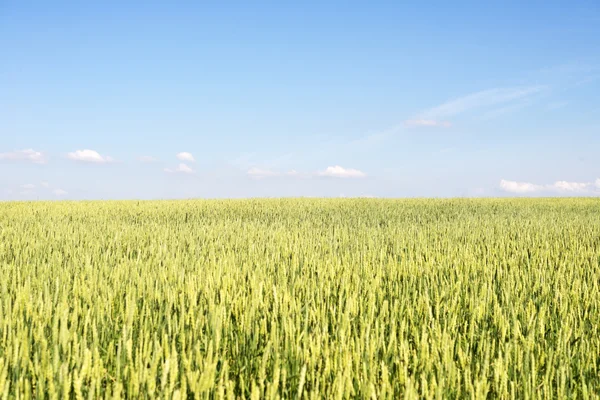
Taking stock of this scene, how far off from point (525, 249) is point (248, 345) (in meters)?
4.30

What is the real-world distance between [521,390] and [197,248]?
154 inches

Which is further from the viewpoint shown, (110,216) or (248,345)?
(110,216)

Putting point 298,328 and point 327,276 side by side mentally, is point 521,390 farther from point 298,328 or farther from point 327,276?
point 327,276

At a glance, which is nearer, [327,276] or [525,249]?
[327,276]

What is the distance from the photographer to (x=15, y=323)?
8.18 ft

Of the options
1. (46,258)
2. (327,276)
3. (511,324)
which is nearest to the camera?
(511,324)

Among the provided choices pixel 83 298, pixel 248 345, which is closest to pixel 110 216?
pixel 83 298

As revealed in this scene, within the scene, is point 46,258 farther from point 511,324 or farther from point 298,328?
point 511,324

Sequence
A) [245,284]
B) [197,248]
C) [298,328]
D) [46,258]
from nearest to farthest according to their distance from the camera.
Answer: [298,328]
[245,284]
[46,258]
[197,248]

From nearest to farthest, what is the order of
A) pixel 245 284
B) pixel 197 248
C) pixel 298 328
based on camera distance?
pixel 298 328 → pixel 245 284 → pixel 197 248

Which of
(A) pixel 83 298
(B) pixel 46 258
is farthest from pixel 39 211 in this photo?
(A) pixel 83 298

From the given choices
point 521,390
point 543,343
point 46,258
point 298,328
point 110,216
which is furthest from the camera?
point 110,216

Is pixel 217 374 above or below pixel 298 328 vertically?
below

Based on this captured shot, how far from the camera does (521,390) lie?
1926mm
